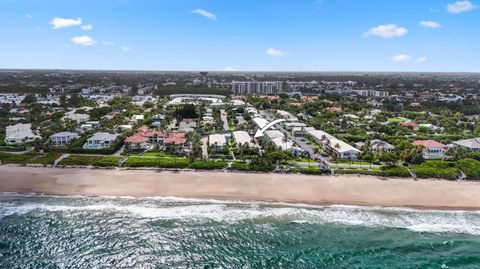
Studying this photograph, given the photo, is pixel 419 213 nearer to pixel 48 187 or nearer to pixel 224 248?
pixel 224 248

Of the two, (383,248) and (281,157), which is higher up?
(281,157)

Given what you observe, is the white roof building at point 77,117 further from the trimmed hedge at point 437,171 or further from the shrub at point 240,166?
the trimmed hedge at point 437,171

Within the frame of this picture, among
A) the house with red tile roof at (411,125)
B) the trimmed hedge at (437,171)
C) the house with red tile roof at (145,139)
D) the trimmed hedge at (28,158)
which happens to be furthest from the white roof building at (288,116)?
the trimmed hedge at (28,158)

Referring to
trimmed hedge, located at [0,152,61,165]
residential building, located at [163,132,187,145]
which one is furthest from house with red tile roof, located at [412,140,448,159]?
trimmed hedge, located at [0,152,61,165]

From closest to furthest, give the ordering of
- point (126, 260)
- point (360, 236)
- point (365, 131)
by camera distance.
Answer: point (126, 260) → point (360, 236) → point (365, 131)

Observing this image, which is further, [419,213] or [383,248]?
[419,213]

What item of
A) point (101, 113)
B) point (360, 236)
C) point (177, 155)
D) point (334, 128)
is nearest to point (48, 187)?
point (177, 155)
